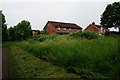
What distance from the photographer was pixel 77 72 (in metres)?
3.21

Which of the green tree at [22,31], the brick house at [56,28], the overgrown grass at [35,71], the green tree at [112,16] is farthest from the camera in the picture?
the green tree at [22,31]

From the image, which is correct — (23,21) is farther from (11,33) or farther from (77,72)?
(77,72)

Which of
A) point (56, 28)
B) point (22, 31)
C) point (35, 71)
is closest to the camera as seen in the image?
point (35, 71)

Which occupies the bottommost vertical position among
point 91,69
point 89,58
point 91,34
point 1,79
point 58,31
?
point 1,79

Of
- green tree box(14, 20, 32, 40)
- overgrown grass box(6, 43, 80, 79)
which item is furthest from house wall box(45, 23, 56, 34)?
overgrown grass box(6, 43, 80, 79)

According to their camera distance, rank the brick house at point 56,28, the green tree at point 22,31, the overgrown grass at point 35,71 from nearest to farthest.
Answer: the overgrown grass at point 35,71, the brick house at point 56,28, the green tree at point 22,31

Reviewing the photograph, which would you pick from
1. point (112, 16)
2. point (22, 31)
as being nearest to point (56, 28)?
point (22, 31)

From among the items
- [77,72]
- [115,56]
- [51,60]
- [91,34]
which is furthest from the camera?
[91,34]

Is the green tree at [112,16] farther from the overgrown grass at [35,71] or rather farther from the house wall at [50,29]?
the overgrown grass at [35,71]

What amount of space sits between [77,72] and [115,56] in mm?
1474

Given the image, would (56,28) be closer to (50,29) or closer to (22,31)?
(50,29)

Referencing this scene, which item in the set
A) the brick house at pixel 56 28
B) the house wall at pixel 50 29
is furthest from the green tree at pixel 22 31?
the brick house at pixel 56 28

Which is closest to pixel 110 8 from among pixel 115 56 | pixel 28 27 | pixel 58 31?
pixel 58 31

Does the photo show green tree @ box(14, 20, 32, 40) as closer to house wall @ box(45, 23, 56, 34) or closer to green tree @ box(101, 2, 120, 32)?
house wall @ box(45, 23, 56, 34)
